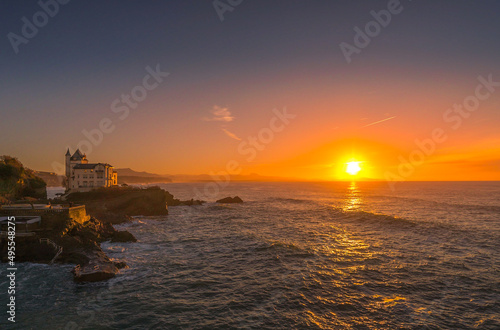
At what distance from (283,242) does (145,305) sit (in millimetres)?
23707

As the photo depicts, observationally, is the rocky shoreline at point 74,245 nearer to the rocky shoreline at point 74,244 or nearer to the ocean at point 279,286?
the rocky shoreline at point 74,244

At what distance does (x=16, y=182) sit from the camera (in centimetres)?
5703

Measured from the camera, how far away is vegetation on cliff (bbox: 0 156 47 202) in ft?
176

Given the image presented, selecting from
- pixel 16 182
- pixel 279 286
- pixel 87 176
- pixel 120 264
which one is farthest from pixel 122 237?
pixel 87 176

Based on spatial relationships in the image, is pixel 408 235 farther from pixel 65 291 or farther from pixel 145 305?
pixel 65 291

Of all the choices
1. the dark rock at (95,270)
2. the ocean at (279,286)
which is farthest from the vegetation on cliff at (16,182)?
the dark rock at (95,270)

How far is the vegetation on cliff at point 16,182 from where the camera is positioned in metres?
53.7

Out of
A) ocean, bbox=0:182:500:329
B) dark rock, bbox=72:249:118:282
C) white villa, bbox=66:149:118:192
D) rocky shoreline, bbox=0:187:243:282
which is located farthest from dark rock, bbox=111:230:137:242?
white villa, bbox=66:149:118:192

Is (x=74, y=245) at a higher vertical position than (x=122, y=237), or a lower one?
higher

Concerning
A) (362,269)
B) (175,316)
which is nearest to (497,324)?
(362,269)

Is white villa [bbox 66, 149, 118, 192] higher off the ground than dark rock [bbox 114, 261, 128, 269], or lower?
higher

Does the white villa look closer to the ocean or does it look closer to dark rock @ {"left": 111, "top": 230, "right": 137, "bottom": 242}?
dark rock @ {"left": 111, "top": 230, "right": 137, "bottom": 242}

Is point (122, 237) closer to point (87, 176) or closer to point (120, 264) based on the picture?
point (120, 264)

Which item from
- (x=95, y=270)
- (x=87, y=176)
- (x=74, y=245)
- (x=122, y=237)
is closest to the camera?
(x=95, y=270)
